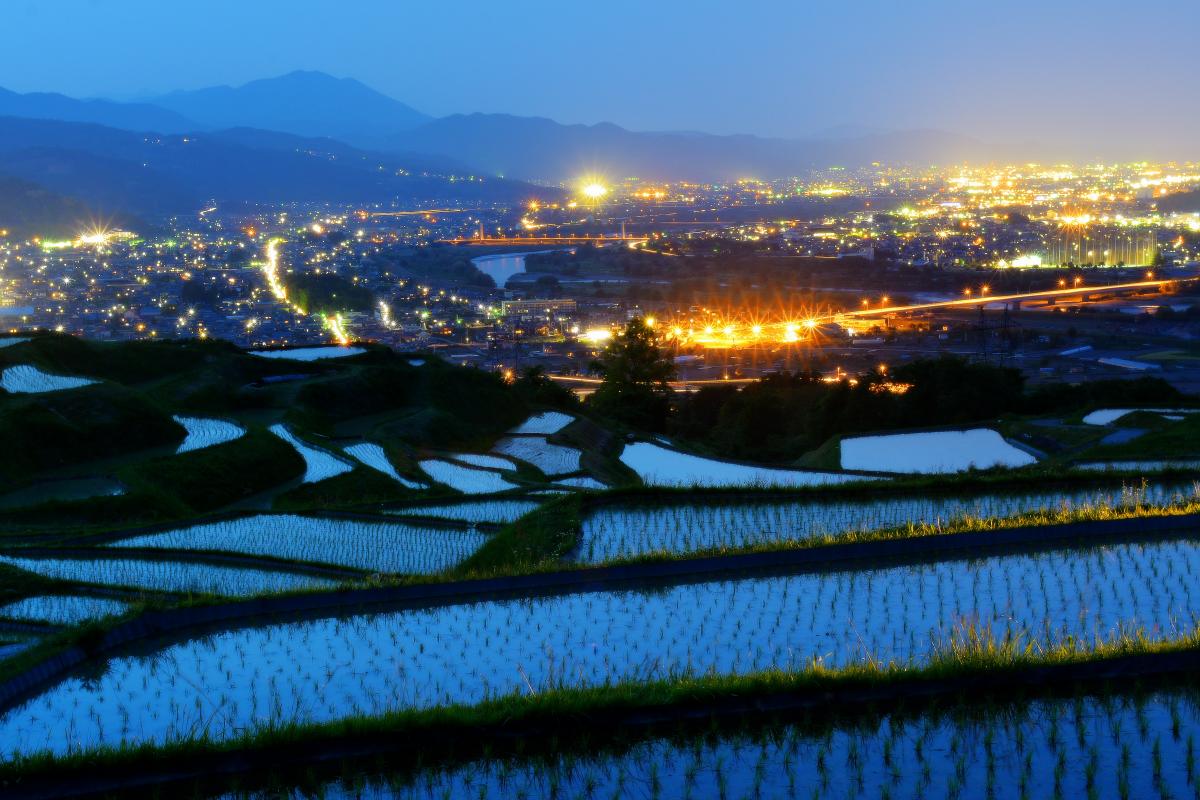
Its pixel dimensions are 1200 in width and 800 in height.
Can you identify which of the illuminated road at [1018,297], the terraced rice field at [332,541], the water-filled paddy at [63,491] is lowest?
the illuminated road at [1018,297]

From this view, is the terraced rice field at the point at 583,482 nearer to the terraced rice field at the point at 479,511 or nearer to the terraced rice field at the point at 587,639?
the terraced rice field at the point at 479,511

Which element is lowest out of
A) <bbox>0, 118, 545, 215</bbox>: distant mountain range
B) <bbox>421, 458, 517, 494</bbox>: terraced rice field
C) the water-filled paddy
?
<bbox>421, 458, 517, 494</bbox>: terraced rice field

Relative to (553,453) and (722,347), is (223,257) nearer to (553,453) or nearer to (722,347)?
(722,347)

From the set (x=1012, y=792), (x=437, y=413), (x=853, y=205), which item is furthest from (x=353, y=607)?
(x=853, y=205)

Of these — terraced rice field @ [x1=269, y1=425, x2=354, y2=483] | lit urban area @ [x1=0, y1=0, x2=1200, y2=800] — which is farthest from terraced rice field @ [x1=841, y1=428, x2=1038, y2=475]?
terraced rice field @ [x1=269, y1=425, x2=354, y2=483]

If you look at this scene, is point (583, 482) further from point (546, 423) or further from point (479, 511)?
point (546, 423)

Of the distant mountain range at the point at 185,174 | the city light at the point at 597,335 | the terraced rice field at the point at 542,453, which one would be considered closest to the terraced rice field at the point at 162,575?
the terraced rice field at the point at 542,453

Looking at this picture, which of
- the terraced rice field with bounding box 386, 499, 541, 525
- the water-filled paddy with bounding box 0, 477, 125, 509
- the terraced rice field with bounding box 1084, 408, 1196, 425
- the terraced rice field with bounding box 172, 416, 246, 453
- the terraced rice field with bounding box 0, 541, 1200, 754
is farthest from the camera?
the terraced rice field with bounding box 1084, 408, 1196, 425

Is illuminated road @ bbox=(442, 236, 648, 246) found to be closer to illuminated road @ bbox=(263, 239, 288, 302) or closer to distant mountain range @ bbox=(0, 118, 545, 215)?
illuminated road @ bbox=(263, 239, 288, 302)
